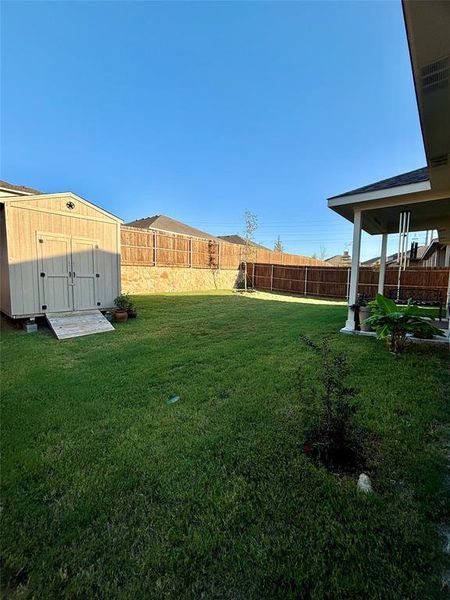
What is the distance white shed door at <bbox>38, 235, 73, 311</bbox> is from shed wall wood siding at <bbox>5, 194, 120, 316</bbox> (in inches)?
4.7

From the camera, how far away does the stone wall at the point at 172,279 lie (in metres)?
12.8

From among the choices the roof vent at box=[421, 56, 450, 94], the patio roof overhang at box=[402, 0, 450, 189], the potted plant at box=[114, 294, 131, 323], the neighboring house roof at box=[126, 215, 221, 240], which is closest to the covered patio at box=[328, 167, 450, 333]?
the patio roof overhang at box=[402, 0, 450, 189]

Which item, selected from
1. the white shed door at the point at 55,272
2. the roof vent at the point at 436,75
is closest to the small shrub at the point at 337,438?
the roof vent at the point at 436,75

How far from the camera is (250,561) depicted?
1336 millimetres

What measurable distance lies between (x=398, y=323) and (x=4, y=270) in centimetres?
844

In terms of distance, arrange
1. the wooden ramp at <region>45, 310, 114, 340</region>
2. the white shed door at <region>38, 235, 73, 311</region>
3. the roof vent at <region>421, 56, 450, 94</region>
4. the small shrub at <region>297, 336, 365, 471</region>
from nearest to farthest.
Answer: the roof vent at <region>421, 56, 450, 94</region> → the small shrub at <region>297, 336, 365, 471</region> → the wooden ramp at <region>45, 310, 114, 340</region> → the white shed door at <region>38, 235, 73, 311</region>

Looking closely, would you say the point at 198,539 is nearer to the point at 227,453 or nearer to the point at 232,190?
the point at 227,453

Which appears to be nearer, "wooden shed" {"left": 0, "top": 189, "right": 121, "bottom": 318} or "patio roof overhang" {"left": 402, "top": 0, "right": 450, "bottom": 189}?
"patio roof overhang" {"left": 402, "top": 0, "right": 450, "bottom": 189}

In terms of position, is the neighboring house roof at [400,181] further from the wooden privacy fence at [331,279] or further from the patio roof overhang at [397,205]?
the wooden privacy fence at [331,279]

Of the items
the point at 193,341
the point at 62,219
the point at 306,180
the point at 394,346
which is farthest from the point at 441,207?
the point at 306,180

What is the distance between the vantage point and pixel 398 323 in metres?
4.20

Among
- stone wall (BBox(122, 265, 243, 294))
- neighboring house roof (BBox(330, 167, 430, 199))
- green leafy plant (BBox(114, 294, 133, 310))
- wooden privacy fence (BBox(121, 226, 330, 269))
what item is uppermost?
neighboring house roof (BBox(330, 167, 430, 199))

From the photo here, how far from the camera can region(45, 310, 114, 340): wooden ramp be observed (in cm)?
625

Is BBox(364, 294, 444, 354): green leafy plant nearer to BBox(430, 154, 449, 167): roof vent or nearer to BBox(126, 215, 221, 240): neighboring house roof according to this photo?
BBox(430, 154, 449, 167): roof vent
